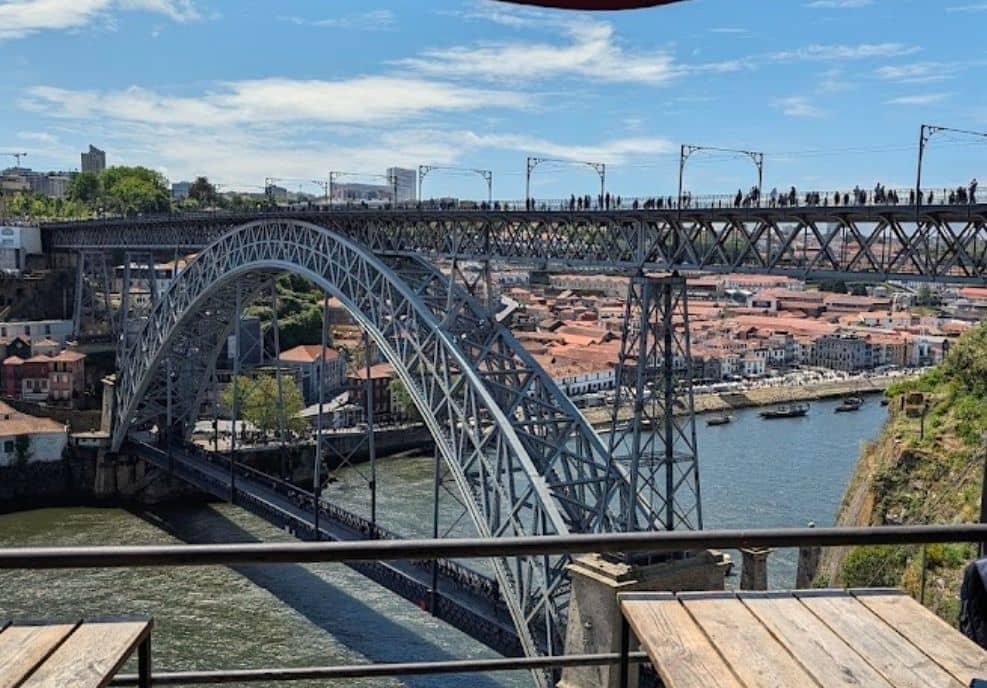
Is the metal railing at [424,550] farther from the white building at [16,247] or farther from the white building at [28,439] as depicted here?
the white building at [16,247]

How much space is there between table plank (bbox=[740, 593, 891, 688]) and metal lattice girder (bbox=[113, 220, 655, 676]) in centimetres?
865

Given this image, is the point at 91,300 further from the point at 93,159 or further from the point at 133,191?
the point at 93,159

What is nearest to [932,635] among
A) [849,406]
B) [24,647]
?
[24,647]

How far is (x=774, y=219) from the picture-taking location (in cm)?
1016

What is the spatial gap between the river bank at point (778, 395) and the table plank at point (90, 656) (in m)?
33.3

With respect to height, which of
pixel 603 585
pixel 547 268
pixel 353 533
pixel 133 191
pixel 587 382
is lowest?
pixel 587 382

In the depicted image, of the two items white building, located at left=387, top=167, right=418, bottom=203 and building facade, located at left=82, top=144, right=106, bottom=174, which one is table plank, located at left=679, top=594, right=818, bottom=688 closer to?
white building, located at left=387, top=167, right=418, bottom=203

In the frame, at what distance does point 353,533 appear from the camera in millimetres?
16625

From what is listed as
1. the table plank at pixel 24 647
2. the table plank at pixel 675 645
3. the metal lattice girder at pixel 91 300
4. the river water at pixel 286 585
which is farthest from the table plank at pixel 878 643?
the metal lattice girder at pixel 91 300

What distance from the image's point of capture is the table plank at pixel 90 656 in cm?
151

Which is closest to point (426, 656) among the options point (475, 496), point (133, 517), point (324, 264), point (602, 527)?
point (475, 496)

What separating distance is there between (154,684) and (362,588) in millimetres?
14842

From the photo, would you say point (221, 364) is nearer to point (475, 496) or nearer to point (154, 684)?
point (475, 496)

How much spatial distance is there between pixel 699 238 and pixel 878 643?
9.46 m
